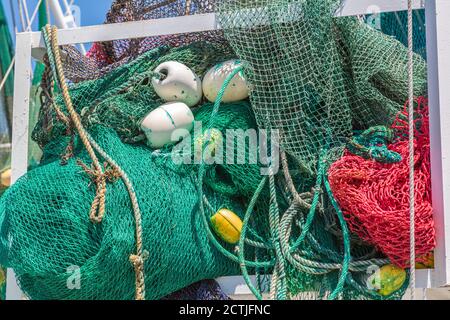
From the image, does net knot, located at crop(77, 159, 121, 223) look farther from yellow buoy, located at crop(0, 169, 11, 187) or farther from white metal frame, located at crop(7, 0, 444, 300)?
yellow buoy, located at crop(0, 169, 11, 187)

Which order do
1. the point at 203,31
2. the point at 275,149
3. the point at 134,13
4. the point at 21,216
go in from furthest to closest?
1. the point at 134,13
2. the point at 203,31
3. the point at 275,149
4. the point at 21,216

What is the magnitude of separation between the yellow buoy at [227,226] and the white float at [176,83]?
538mm

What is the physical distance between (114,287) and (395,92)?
143cm

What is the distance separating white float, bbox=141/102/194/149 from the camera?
9.04ft

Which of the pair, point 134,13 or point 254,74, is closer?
point 254,74

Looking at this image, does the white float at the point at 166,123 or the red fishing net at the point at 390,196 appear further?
the white float at the point at 166,123

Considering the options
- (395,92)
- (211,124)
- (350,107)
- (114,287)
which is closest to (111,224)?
(114,287)

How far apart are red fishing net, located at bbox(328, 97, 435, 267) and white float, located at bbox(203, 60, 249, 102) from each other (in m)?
0.53

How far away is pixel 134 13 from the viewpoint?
3225 mm

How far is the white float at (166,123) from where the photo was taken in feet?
9.04

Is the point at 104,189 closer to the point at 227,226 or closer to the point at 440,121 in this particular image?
the point at 227,226

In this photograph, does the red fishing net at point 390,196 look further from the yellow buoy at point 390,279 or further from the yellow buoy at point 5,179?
the yellow buoy at point 5,179

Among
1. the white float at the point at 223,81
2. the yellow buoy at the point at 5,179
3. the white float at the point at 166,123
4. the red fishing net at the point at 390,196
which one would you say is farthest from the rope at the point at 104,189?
the yellow buoy at the point at 5,179
